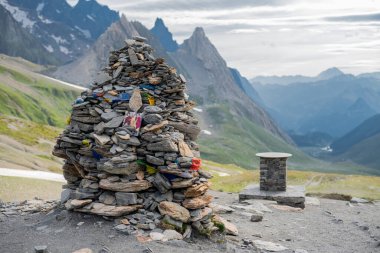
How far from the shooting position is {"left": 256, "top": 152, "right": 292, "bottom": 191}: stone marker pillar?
39.2 metres

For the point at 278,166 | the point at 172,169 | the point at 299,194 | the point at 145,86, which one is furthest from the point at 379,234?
the point at 145,86

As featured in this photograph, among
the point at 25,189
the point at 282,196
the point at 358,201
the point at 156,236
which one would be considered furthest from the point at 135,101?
the point at 358,201

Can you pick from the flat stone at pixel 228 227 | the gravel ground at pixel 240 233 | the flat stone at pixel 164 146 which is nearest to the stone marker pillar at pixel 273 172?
the gravel ground at pixel 240 233

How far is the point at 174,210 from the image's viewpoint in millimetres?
22812

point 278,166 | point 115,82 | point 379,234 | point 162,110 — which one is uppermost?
point 115,82

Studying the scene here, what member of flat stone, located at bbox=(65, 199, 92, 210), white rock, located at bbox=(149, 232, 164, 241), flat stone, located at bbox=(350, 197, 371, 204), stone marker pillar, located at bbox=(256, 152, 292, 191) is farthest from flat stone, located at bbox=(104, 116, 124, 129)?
flat stone, located at bbox=(350, 197, 371, 204)

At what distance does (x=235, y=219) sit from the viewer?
30.0 m

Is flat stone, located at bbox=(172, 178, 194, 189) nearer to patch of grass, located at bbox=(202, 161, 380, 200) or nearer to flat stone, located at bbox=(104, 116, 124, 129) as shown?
flat stone, located at bbox=(104, 116, 124, 129)

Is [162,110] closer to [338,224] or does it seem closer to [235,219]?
[235,219]

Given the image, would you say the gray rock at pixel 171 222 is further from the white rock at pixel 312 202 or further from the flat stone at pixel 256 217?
the white rock at pixel 312 202

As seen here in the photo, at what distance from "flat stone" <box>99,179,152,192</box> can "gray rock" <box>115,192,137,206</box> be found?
229 mm

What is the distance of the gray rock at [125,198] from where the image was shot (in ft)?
75.4

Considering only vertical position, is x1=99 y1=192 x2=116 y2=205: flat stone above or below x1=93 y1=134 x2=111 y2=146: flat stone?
below

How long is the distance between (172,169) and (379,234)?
16.3 meters
